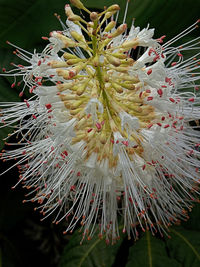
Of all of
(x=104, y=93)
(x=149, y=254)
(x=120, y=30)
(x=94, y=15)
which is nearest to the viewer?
(x=94, y=15)

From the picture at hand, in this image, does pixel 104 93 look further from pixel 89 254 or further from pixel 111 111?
pixel 89 254

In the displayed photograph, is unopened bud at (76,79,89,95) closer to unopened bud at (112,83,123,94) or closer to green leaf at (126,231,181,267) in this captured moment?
unopened bud at (112,83,123,94)

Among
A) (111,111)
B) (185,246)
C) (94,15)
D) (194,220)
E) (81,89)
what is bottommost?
(185,246)

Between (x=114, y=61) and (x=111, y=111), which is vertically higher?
(x=114, y=61)

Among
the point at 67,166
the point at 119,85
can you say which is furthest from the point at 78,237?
the point at 119,85

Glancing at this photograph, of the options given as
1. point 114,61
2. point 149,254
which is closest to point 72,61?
point 114,61

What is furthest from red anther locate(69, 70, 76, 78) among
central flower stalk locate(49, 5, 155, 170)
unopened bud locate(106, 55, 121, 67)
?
unopened bud locate(106, 55, 121, 67)

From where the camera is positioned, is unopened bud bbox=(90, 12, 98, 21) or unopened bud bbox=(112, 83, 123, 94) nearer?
unopened bud bbox=(90, 12, 98, 21)
